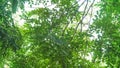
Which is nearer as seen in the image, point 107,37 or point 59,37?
point 59,37

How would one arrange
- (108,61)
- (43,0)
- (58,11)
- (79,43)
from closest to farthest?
1. (108,61)
2. (79,43)
3. (58,11)
4. (43,0)

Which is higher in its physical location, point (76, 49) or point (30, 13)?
point (30, 13)

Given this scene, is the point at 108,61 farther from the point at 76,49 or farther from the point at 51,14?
the point at 51,14

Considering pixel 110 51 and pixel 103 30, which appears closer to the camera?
pixel 110 51

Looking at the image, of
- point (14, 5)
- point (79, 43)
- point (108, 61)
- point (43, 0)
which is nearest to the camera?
point (14, 5)

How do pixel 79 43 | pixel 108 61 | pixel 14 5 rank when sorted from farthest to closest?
pixel 79 43, pixel 108 61, pixel 14 5

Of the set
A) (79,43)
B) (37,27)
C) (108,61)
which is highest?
(37,27)

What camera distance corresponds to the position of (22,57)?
38.0ft

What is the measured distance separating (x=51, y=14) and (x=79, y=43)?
174 cm

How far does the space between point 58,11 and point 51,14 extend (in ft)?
1.38

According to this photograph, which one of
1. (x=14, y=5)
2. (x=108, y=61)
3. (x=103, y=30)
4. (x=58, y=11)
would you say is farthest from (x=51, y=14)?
(x=14, y=5)

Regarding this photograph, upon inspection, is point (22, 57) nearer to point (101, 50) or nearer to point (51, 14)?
point (51, 14)

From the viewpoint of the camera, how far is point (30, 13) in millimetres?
11633

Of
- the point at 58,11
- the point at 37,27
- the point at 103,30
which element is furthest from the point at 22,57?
the point at 103,30
